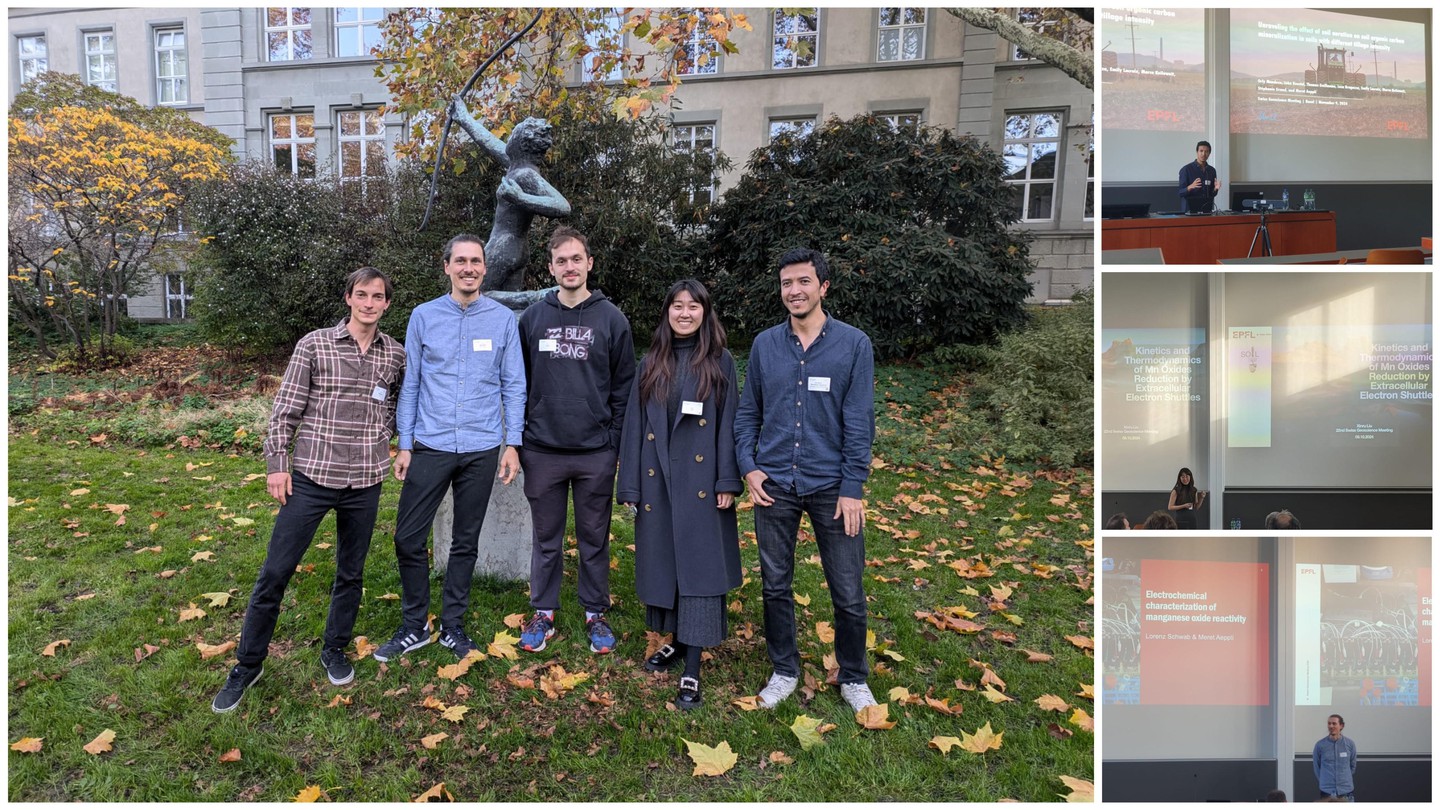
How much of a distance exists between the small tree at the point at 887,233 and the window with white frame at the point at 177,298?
43.9 ft

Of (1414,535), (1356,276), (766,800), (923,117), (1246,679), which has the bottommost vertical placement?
(766,800)

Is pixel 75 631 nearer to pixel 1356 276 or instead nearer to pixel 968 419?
pixel 1356 276

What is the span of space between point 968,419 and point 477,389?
6.50m

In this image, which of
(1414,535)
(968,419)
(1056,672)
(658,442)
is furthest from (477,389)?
(968,419)

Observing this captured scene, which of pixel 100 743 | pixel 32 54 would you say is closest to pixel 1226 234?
pixel 100 743

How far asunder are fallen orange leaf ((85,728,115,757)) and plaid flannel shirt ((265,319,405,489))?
1.17m

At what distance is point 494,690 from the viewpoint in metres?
3.35

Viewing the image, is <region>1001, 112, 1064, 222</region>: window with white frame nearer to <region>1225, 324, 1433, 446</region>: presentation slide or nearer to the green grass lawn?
the green grass lawn

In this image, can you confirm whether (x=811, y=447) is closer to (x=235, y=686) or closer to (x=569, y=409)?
(x=569, y=409)

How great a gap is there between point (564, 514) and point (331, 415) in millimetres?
1125

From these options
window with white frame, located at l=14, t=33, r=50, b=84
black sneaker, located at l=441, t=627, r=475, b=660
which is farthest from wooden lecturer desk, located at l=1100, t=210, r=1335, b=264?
window with white frame, located at l=14, t=33, r=50, b=84

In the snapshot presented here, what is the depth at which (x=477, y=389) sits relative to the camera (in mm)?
3463

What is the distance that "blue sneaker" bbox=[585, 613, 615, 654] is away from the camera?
3.70 meters

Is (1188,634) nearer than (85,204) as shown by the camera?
Yes
